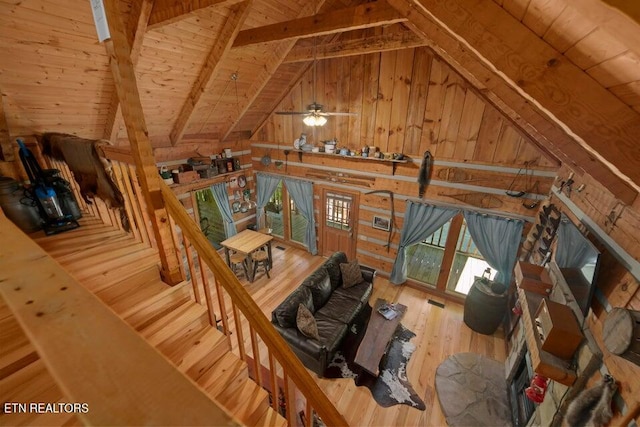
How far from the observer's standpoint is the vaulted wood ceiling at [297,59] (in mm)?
1082

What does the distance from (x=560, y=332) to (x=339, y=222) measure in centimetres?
466

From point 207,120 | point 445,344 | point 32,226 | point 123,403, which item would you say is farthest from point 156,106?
point 445,344

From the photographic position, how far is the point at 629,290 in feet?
6.18

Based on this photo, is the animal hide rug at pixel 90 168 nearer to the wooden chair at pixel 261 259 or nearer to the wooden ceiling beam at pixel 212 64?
the wooden ceiling beam at pixel 212 64

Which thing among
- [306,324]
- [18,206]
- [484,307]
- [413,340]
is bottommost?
[413,340]

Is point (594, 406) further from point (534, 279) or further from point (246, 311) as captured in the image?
point (246, 311)

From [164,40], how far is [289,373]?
413cm

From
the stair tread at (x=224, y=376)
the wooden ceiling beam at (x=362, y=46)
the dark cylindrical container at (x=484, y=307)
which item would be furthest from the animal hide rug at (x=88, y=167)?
the dark cylindrical container at (x=484, y=307)

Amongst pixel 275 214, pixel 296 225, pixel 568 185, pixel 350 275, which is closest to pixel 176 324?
pixel 350 275

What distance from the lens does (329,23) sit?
3113mm

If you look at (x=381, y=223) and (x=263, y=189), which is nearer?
(x=381, y=223)

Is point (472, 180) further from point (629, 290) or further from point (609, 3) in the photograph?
point (609, 3)

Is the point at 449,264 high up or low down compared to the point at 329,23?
down

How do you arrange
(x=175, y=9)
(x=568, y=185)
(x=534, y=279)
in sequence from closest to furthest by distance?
(x=175, y=9) → (x=534, y=279) → (x=568, y=185)
